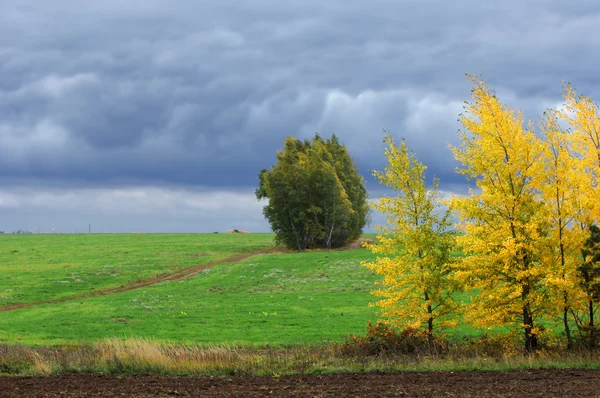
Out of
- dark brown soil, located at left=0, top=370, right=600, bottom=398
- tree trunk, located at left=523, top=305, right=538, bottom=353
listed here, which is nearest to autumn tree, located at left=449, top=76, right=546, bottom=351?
tree trunk, located at left=523, top=305, right=538, bottom=353

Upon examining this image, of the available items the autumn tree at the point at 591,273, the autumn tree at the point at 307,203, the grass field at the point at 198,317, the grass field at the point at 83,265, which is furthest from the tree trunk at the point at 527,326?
the autumn tree at the point at 307,203

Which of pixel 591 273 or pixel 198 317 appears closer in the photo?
pixel 591 273

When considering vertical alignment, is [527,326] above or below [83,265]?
below

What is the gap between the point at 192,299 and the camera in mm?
52781

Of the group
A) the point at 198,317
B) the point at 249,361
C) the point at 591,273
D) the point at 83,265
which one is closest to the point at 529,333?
the point at 591,273

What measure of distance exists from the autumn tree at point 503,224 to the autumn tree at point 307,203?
64159 mm

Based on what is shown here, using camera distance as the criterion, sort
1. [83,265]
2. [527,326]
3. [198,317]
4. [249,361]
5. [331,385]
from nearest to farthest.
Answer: [331,385]
[249,361]
[527,326]
[198,317]
[83,265]

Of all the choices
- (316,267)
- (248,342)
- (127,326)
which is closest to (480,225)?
(248,342)

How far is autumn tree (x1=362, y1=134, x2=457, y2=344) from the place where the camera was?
1093 inches

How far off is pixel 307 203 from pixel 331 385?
75.3 metres

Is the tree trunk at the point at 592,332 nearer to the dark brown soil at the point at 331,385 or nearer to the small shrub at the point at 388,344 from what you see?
the dark brown soil at the point at 331,385

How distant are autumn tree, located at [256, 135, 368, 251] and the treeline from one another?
2493 inches

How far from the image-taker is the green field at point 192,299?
36781 mm

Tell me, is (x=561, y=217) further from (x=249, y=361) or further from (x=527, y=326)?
(x=249, y=361)
